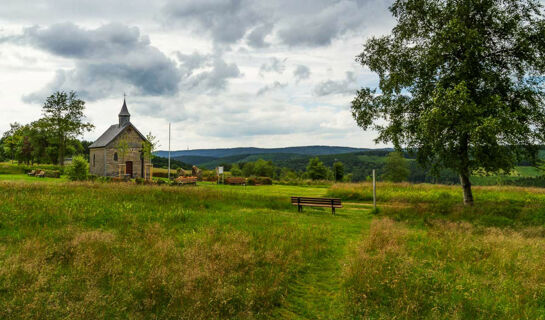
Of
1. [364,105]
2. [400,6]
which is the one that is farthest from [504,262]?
[400,6]

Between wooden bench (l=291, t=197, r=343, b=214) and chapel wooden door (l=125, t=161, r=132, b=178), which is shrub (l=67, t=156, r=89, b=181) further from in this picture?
wooden bench (l=291, t=197, r=343, b=214)

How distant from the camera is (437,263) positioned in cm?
736

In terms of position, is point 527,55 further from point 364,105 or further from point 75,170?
point 75,170

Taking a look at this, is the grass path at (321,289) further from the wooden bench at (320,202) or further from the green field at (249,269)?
the wooden bench at (320,202)

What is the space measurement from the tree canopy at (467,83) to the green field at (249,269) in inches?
177

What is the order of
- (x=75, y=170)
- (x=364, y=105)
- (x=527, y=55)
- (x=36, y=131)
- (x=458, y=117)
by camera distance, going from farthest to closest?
(x=36, y=131) < (x=75, y=170) < (x=364, y=105) < (x=527, y=55) < (x=458, y=117)

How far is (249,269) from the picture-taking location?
6711mm

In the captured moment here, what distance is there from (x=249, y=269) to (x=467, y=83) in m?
15.0

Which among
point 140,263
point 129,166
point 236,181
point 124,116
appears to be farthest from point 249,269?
point 124,116

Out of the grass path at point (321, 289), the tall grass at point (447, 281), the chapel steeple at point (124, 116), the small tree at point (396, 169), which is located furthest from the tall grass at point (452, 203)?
the small tree at point (396, 169)

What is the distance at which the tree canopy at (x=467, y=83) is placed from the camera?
14.2 metres

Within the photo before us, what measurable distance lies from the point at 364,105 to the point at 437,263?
43.6 feet

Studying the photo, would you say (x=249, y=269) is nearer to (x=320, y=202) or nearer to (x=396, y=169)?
(x=320, y=202)

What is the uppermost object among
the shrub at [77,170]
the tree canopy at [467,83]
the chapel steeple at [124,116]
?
the chapel steeple at [124,116]
